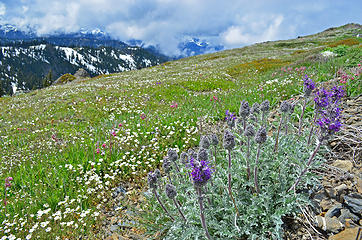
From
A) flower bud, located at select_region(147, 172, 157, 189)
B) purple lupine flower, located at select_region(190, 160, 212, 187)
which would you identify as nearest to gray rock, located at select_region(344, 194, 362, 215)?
purple lupine flower, located at select_region(190, 160, 212, 187)

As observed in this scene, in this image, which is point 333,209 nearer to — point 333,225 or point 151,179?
point 333,225

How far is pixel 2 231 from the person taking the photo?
13.5 feet

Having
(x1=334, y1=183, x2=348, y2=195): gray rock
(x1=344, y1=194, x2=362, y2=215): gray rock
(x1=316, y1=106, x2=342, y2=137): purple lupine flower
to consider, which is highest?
(x1=316, y1=106, x2=342, y2=137): purple lupine flower

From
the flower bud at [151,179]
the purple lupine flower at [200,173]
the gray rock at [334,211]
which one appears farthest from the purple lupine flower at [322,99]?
the flower bud at [151,179]

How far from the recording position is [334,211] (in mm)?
2750

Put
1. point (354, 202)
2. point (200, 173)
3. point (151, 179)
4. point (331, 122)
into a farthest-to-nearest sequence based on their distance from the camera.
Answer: point (151, 179), point (354, 202), point (331, 122), point (200, 173)

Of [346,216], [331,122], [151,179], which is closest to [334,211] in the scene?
[346,216]

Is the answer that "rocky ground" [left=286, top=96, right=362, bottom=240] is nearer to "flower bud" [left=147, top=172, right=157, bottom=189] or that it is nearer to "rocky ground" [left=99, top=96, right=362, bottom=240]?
"rocky ground" [left=99, top=96, right=362, bottom=240]

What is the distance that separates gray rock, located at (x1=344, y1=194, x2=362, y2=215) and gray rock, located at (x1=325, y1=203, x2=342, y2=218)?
0.36 ft

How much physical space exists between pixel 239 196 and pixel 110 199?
10.8 feet

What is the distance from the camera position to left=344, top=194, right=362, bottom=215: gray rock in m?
2.65

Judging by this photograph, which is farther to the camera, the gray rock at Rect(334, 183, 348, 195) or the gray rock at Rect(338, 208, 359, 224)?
the gray rock at Rect(334, 183, 348, 195)

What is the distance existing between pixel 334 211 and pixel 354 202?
0.29 meters

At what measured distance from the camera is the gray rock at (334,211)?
8.97ft
